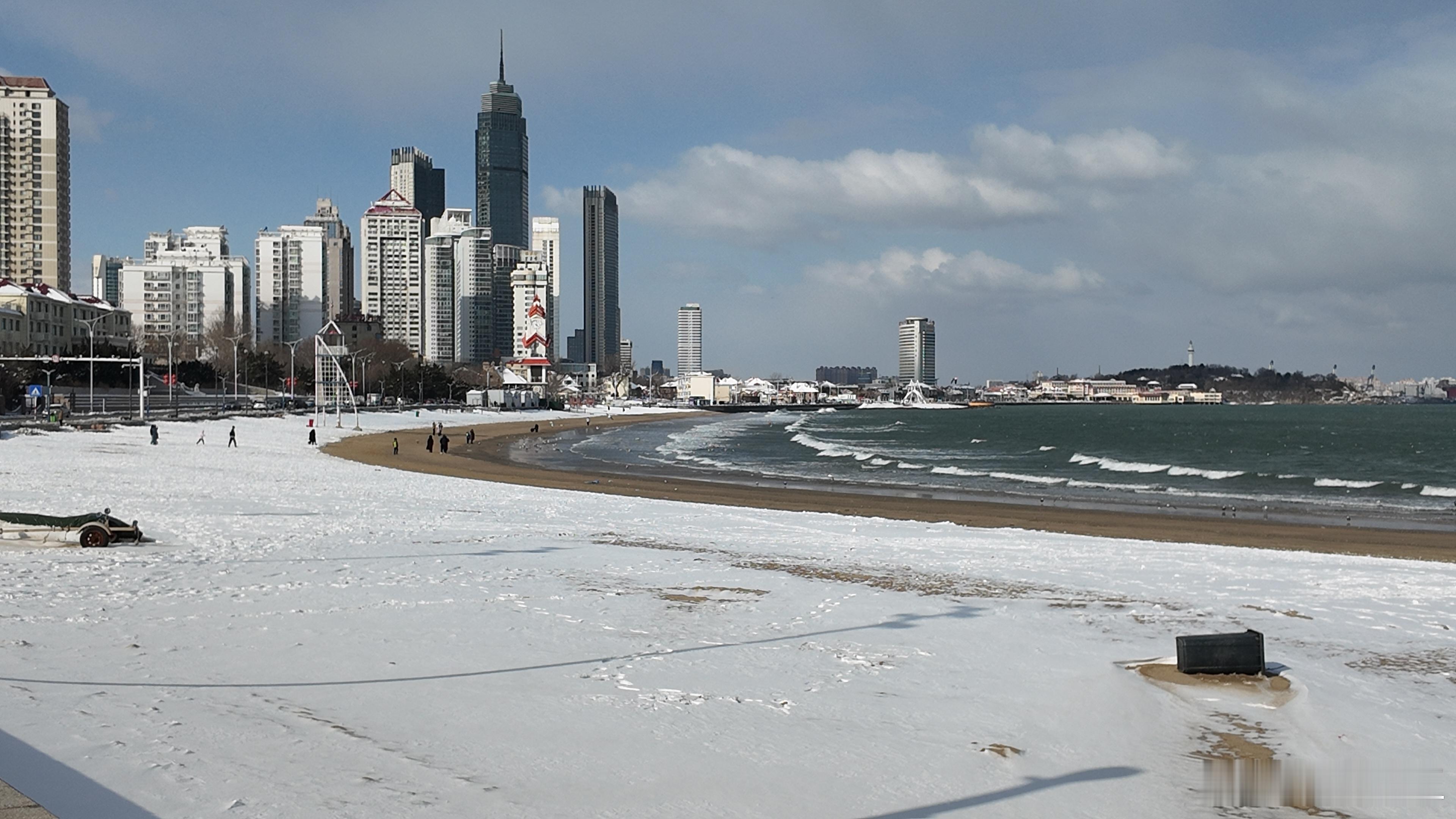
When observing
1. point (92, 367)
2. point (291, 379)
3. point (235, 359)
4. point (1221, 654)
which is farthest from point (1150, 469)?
point (291, 379)

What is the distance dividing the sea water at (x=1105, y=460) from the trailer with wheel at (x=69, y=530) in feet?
85.7

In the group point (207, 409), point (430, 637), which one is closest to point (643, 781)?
point (430, 637)

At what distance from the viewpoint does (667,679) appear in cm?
774

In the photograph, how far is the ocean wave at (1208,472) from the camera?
42.0 metres

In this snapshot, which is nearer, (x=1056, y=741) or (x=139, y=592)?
(x=1056, y=741)

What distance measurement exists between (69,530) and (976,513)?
21.0m

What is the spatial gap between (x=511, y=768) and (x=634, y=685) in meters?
1.89

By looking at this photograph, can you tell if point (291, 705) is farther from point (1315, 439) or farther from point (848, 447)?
point (1315, 439)

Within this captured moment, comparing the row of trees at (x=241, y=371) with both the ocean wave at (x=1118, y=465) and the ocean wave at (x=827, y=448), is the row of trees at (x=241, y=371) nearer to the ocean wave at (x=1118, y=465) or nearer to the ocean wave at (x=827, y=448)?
the ocean wave at (x=827, y=448)

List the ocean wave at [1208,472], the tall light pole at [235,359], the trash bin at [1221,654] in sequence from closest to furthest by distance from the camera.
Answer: the trash bin at [1221,654]
the ocean wave at [1208,472]
the tall light pole at [235,359]

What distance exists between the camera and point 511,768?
5.70 meters

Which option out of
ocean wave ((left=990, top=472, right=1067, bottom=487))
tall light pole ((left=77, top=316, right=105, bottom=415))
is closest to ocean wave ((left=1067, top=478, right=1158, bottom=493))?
ocean wave ((left=990, top=472, right=1067, bottom=487))

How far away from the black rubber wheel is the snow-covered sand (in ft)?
1.75

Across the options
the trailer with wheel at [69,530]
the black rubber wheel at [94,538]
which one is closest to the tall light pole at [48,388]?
the trailer with wheel at [69,530]
